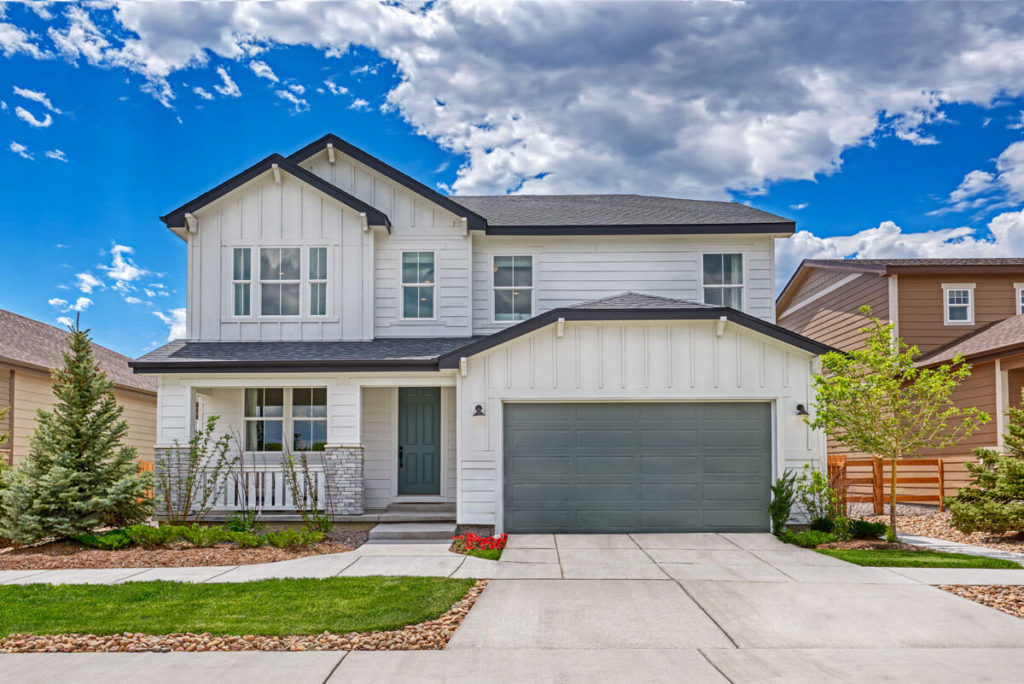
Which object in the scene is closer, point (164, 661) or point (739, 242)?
point (164, 661)

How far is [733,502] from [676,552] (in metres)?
2.29

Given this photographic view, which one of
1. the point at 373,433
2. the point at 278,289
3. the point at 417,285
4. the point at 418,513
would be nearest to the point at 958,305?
the point at 417,285

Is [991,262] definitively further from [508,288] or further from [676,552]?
[676,552]

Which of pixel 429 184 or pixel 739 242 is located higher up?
pixel 429 184

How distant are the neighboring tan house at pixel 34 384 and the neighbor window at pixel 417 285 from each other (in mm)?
7413

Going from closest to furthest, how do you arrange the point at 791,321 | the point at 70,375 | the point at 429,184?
the point at 70,375
the point at 429,184
the point at 791,321

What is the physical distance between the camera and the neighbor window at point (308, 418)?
618 inches

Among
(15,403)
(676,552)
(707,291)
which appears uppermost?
(707,291)

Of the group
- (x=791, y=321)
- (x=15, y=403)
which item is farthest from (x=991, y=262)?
(x=15, y=403)

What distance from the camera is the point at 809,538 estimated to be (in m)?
12.2

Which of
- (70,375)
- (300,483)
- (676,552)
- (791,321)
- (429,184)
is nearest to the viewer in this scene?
(676,552)

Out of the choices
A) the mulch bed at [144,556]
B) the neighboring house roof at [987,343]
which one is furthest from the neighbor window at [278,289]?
the neighboring house roof at [987,343]

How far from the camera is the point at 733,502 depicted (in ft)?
44.2

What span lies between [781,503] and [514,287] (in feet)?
21.8
